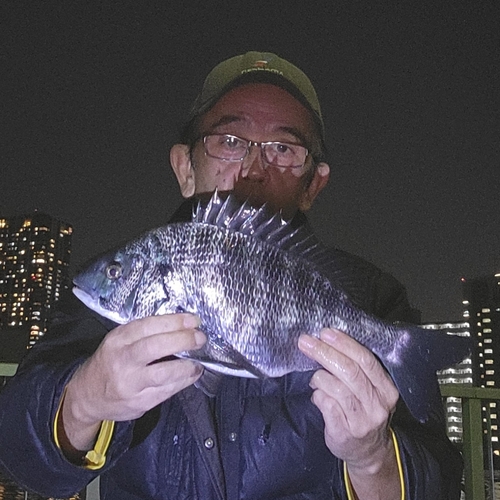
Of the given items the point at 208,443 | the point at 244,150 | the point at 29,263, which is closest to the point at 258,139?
the point at 244,150

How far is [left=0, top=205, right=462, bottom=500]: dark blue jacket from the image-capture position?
1749mm

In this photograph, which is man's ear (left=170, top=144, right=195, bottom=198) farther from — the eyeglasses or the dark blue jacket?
the dark blue jacket

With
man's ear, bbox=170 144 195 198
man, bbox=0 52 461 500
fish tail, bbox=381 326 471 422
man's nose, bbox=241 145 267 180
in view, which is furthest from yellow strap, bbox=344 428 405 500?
man's ear, bbox=170 144 195 198

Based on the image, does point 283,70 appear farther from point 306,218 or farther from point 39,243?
point 39,243

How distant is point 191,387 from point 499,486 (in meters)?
3.81

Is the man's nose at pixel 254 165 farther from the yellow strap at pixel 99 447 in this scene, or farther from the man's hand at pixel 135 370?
the yellow strap at pixel 99 447

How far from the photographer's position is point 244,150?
8.37 ft

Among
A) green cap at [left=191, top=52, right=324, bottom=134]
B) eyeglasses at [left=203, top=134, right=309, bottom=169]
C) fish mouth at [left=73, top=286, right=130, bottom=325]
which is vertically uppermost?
green cap at [left=191, top=52, right=324, bottom=134]

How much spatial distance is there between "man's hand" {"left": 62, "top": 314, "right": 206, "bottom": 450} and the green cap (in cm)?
142

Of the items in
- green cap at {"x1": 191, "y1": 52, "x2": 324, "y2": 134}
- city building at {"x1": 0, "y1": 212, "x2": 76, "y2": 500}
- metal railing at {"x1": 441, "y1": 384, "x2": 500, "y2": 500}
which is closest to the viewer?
green cap at {"x1": 191, "y1": 52, "x2": 324, "y2": 134}

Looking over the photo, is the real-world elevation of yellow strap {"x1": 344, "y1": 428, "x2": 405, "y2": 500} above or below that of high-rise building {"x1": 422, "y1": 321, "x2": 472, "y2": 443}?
below

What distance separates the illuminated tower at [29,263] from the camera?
80.4m

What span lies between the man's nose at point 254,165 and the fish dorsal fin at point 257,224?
57 centimetres

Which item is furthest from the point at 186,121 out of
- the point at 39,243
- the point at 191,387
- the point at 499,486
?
the point at 39,243
